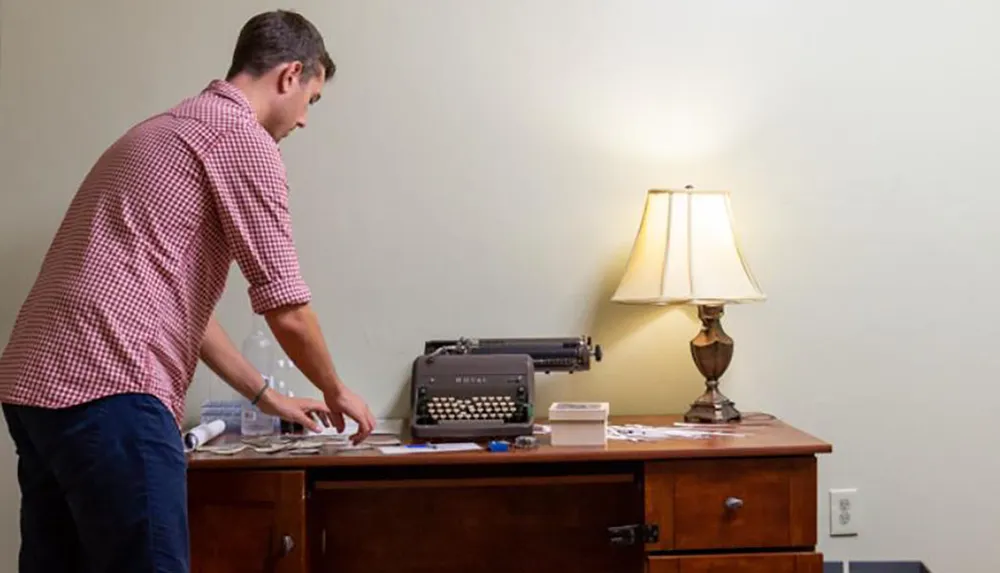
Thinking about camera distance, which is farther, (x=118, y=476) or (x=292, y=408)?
(x=292, y=408)

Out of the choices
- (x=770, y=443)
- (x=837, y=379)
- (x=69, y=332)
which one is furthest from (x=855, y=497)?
(x=69, y=332)

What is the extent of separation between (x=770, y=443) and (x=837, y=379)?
58 centimetres

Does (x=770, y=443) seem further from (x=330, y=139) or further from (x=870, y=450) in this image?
(x=330, y=139)

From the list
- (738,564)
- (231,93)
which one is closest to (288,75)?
(231,93)

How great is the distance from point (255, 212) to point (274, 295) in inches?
5.4

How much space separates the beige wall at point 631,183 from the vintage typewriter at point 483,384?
20 cm

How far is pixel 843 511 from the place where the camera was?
265 centimetres

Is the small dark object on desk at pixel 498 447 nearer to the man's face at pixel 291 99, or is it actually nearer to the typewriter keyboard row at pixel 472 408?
the typewriter keyboard row at pixel 472 408

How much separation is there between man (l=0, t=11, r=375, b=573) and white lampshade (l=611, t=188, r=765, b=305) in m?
0.82

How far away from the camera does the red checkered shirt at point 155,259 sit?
5.32ft

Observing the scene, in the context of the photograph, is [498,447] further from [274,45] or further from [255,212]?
[274,45]

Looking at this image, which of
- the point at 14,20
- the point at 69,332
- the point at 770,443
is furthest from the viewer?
the point at 14,20

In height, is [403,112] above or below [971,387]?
above

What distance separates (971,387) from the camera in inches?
105
